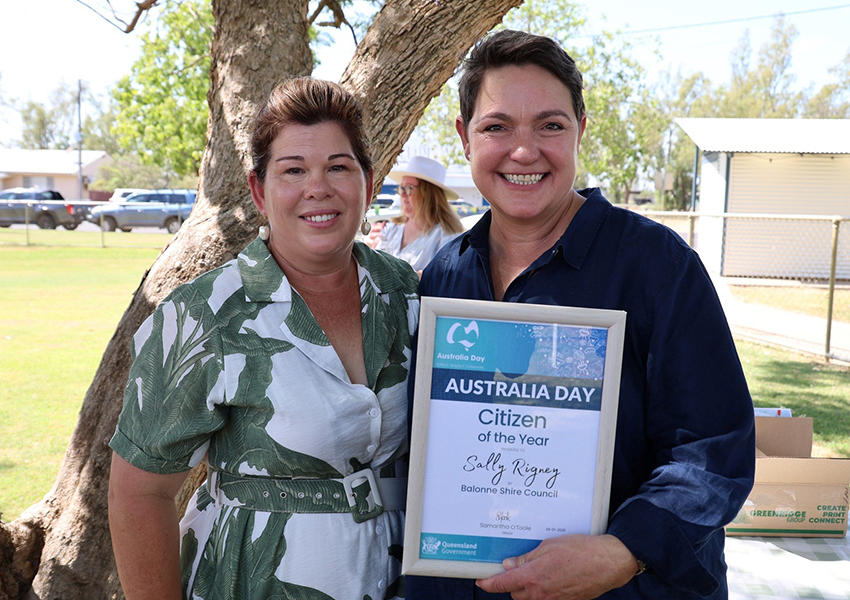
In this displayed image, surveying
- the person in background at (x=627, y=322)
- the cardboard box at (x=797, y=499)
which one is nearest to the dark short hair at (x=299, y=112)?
the person in background at (x=627, y=322)

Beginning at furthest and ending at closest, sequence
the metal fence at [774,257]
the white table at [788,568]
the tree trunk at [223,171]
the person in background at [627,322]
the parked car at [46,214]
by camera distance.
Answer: the parked car at [46,214]
the metal fence at [774,257]
the white table at [788,568]
the tree trunk at [223,171]
the person in background at [627,322]

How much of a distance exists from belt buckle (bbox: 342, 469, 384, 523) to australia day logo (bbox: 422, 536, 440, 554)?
0.29 m

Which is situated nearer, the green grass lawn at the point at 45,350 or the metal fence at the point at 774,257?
the green grass lawn at the point at 45,350

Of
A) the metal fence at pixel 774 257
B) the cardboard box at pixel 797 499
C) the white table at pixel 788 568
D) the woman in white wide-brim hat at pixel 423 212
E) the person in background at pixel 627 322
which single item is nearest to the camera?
the person in background at pixel 627 322

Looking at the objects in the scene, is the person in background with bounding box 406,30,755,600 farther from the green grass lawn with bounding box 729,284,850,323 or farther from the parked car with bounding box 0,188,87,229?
the parked car with bounding box 0,188,87,229

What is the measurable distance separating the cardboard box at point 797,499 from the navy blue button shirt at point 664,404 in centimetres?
272

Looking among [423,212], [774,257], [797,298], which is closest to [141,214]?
[774,257]

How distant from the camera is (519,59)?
1902 mm

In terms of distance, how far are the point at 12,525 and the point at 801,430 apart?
4.33 meters

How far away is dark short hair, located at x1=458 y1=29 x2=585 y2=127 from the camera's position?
6.20ft

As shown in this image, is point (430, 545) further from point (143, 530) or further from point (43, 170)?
point (43, 170)

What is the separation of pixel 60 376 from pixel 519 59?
8559mm

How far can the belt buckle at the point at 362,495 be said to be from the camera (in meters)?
1.94
